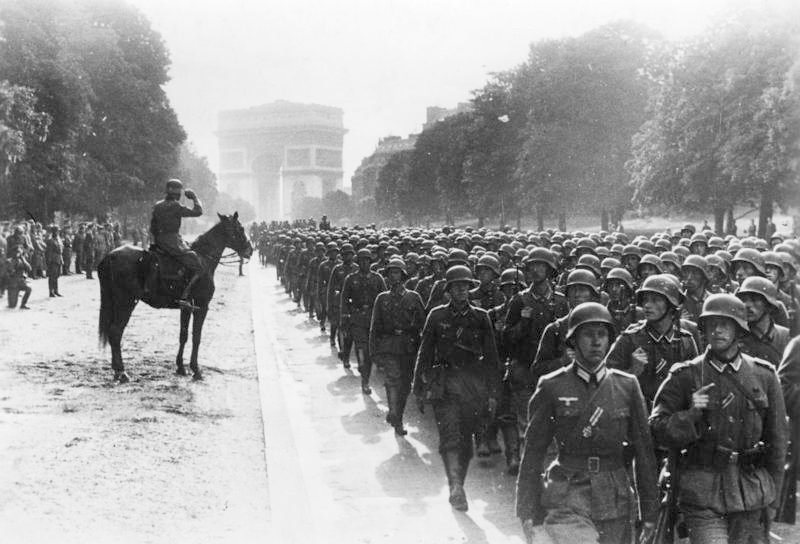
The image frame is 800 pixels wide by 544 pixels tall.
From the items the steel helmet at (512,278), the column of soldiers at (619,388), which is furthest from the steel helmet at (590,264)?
the steel helmet at (512,278)

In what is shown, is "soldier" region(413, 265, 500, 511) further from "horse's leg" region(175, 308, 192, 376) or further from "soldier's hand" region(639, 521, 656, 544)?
"horse's leg" region(175, 308, 192, 376)

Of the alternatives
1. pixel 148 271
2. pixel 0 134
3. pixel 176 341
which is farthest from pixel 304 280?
pixel 0 134

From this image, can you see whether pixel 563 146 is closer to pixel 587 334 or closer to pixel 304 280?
pixel 304 280

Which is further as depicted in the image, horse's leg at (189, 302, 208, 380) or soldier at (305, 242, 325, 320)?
soldier at (305, 242, 325, 320)

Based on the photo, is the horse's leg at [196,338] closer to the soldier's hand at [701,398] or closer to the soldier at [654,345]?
the soldier at [654,345]

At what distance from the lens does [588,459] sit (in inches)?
197

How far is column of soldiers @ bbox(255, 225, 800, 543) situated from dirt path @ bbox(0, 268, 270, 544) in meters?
1.96

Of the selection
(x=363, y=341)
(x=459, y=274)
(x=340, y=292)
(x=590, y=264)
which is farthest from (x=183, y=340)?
(x=459, y=274)

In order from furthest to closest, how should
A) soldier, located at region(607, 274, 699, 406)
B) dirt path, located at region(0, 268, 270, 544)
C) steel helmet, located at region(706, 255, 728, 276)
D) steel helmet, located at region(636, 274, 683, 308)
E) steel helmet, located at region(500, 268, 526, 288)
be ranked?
steel helmet, located at region(706, 255, 728, 276)
steel helmet, located at region(500, 268, 526, 288)
dirt path, located at region(0, 268, 270, 544)
soldier, located at region(607, 274, 699, 406)
steel helmet, located at region(636, 274, 683, 308)

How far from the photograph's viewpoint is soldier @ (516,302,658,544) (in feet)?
16.3

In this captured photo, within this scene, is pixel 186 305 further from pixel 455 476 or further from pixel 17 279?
pixel 17 279

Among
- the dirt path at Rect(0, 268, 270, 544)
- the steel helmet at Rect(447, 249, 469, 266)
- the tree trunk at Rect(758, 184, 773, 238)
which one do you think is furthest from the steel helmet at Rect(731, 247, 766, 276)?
the tree trunk at Rect(758, 184, 773, 238)

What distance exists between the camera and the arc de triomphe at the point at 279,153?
135 meters

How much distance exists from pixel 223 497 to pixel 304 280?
16.3m
